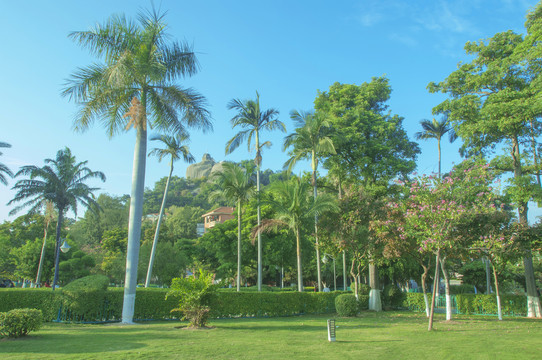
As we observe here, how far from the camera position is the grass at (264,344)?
27.9 feet

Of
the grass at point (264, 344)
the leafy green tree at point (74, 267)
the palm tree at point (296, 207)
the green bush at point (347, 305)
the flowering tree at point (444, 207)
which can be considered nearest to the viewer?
the grass at point (264, 344)

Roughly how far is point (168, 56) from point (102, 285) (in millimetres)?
10197

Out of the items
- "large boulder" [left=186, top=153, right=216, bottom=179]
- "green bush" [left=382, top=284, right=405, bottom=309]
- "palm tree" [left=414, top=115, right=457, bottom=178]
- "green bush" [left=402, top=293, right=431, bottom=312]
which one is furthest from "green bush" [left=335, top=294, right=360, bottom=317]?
"large boulder" [left=186, top=153, right=216, bottom=179]

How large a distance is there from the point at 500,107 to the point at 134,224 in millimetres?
19373

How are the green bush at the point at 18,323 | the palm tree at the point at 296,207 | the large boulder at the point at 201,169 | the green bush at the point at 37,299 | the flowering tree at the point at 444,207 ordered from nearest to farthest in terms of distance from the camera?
1. the green bush at the point at 18,323
2. the flowering tree at the point at 444,207
3. the green bush at the point at 37,299
4. the palm tree at the point at 296,207
5. the large boulder at the point at 201,169

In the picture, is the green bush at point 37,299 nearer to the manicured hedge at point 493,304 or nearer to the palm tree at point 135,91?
the palm tree at point 135,91

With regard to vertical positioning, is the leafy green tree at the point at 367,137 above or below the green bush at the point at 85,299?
above

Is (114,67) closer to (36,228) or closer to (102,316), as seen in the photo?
(102,316)

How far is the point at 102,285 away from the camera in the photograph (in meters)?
15.6

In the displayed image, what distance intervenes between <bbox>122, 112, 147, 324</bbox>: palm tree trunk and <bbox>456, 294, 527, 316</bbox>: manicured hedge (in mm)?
19062

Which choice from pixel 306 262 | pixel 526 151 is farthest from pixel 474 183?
pixel 306 262

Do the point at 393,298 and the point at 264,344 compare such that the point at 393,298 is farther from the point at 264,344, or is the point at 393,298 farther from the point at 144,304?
the point at 264,344

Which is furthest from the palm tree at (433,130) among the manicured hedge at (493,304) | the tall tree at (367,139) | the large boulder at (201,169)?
the large boulder at (201,169)

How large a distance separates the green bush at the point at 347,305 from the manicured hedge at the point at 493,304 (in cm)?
778
